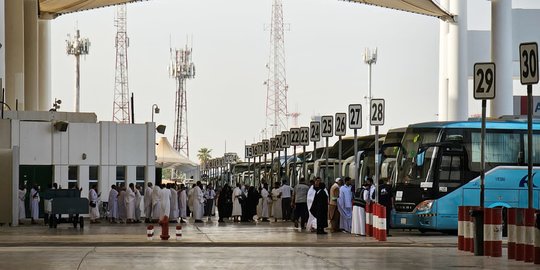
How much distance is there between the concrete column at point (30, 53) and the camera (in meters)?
63.0

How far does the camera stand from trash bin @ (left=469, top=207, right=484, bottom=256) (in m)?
23.8

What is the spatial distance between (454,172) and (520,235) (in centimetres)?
1249

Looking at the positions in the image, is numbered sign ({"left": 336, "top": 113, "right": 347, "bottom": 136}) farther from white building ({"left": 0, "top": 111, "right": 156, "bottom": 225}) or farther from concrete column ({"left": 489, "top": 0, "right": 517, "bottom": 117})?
concrete column ({"left": 489, "top": 0, "right": 517, "bottom": 117})

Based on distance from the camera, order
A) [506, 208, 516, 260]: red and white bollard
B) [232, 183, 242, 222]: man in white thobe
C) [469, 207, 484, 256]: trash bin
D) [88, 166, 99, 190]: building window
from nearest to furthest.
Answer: [506, 208, 516, 260]: red and white bollard < [469, 207, 484, 256]: trash bin < [232, 183, 242, 222]: man in white thobe < [88, 166, 99, 190]: building window

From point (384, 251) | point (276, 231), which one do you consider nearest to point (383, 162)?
point (276, 231)

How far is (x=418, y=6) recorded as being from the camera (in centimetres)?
5381

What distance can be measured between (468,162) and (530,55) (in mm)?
12394

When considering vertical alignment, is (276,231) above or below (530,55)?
below

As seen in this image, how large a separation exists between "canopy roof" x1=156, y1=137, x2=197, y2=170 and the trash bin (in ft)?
123

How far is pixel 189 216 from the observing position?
55.7 meters

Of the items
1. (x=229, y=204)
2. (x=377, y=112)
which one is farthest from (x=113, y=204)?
(x=377, y=112)

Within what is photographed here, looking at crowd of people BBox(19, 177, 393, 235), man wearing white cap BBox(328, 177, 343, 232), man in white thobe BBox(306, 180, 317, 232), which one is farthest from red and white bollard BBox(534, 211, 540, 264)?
man in white thobe BBox(306, 180, 317, 232)

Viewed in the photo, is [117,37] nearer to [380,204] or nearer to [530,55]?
[380,204]

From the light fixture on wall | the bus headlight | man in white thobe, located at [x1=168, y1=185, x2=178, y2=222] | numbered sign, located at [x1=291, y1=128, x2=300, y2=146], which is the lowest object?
man in white thobe, located at [x1=168, y1=185, x2=178, y2=222]
